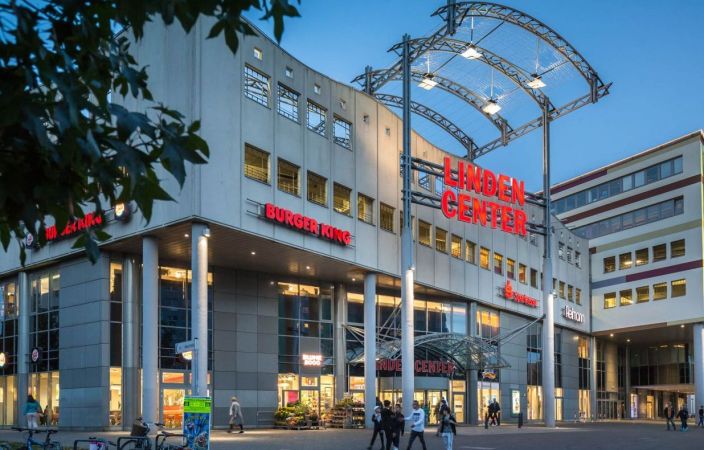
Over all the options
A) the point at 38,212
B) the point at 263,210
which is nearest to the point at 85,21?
the point at 38,212

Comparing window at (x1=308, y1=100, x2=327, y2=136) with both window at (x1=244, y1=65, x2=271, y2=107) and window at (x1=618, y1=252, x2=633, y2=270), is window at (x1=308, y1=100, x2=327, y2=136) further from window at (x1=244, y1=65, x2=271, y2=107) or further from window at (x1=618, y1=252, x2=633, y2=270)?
window at (x1=618, y1=252, x2=633, y2=270)

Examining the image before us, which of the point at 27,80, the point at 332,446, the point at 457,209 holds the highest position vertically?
the point at 457,209

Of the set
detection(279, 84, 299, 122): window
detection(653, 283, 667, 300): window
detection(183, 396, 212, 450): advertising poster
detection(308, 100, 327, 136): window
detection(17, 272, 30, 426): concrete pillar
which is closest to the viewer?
detection(183, 396, 212, 450): advertising poster

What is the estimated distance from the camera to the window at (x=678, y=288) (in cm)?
6475

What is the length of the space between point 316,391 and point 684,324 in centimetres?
3436

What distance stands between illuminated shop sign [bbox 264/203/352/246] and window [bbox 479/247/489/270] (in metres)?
14.9

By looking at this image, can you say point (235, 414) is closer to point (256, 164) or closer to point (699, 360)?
point (256, 164)

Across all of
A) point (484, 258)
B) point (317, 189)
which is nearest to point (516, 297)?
point (484, 258)

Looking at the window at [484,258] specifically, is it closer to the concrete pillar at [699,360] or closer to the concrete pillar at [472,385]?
the concrete pillar at [472,385]

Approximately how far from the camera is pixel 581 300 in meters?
70.8

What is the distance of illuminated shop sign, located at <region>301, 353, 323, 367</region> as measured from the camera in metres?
43.8

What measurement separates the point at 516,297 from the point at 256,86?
1099 inches

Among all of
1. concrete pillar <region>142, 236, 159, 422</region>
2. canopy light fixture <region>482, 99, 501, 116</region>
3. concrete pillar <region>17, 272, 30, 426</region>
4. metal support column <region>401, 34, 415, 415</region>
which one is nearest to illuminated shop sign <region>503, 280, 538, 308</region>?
canopy light fixture <region>482, 99, 501, 116</region>

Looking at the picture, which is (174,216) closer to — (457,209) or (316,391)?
(316,391)
